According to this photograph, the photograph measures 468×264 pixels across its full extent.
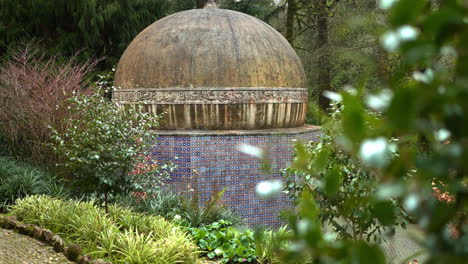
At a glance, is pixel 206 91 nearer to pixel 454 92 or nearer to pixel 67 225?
pixel 67 225

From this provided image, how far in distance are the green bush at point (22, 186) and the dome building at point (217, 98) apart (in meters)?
2.24

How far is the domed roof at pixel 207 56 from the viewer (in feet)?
31.5

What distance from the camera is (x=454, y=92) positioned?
0.65m

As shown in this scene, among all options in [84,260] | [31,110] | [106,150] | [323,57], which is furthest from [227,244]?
[323,57]

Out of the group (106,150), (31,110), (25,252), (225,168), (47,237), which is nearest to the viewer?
(25,252)

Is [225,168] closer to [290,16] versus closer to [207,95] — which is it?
[207,95]

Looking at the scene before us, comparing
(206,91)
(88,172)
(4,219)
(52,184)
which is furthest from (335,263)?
(206,91)

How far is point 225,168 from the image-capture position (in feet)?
30.3

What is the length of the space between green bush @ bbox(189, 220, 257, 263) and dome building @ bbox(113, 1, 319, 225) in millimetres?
2985

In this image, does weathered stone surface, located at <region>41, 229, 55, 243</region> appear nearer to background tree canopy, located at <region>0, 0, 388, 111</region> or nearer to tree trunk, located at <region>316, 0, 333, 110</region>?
background tree canopy, located at <region>0, 0, 388, 111</region>

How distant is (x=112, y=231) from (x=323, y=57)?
11.8 meters

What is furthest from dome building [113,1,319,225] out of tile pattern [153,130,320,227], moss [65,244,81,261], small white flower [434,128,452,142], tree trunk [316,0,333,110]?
small white flower [434,128,452,142]

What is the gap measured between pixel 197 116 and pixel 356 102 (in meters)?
8.90

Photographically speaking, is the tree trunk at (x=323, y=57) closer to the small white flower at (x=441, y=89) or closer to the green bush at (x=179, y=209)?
the green bush at (x=179, y=209)
